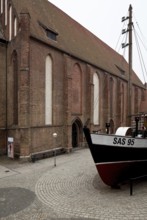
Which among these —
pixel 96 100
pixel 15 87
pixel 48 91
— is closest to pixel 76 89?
pixel 48 91

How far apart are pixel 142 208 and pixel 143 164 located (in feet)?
10.7

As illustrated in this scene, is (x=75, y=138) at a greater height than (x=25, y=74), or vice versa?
(x=25, y=74)

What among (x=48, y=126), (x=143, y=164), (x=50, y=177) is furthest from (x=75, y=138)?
(x=143, y=164)

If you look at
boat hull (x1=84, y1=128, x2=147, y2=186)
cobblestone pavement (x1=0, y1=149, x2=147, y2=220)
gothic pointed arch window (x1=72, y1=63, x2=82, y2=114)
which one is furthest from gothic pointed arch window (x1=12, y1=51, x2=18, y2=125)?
boat hull (x1=84, y1=128, x2=147, y2=186)

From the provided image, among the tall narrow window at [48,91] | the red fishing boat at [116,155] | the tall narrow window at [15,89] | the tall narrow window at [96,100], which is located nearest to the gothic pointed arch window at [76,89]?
the tall narrow window at [96,100]

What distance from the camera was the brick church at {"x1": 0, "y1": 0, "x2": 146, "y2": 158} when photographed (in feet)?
51.1

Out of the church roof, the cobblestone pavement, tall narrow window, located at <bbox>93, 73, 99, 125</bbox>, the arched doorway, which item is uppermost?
the church roof

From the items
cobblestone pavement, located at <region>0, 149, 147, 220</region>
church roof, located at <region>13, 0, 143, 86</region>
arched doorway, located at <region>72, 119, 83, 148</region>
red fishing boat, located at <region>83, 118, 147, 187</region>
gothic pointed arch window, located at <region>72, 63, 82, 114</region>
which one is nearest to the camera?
cobblestone pavement, located at <region>0, 149, 147, 220</region>

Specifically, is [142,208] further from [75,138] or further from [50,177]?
[75,138]

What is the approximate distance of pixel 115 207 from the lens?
7477 millimetres

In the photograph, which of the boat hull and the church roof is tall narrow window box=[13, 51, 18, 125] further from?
the boat hull

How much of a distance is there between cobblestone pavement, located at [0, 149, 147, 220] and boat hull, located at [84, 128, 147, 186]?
643mm

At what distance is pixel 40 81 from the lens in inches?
671

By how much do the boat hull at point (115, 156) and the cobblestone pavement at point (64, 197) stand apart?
64 cm
